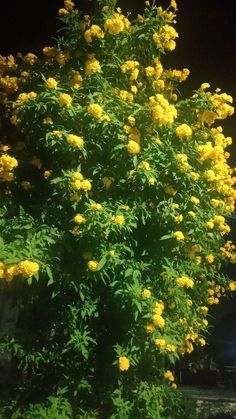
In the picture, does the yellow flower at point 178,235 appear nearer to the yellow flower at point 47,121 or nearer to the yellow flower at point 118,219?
the yellow flower at point 118,219

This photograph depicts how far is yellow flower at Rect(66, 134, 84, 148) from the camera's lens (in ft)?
11.9

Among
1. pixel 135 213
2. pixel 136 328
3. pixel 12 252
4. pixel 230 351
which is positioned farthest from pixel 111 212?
pixel 230 351

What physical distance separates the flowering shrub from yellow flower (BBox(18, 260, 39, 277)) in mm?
100

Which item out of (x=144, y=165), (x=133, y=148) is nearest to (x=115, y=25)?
(x=133, y=148)

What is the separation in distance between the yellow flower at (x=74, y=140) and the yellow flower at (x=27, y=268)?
3.82 ft

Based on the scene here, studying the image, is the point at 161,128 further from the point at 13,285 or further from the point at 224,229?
the point at 13,285

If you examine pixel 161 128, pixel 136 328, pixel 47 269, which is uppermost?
pixel 161 128

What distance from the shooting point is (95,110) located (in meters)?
3.64

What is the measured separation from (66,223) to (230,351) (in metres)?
9.65

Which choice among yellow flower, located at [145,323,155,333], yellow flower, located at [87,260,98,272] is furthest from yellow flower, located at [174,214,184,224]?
yellow flower, located at [145,323,155,333]

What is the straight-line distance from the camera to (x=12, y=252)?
3.37 meters

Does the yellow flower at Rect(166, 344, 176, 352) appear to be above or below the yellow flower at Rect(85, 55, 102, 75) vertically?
below

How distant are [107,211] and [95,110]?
94 centimetres

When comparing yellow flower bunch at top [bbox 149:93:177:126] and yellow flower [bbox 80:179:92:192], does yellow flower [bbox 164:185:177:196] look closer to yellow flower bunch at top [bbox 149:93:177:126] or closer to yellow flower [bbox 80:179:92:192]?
yellow flower bunch at top [bbox 149:93:177:126]
